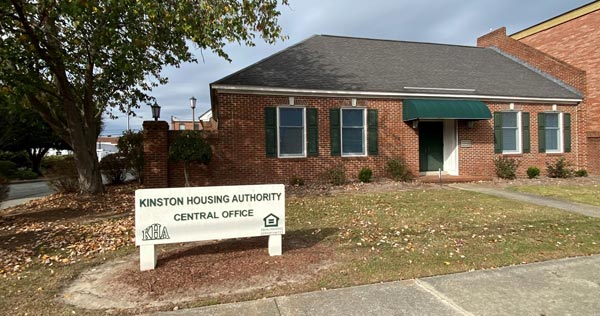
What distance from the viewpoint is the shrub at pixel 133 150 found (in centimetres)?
1251

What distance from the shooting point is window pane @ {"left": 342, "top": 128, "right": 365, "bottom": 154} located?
1248 centimetres

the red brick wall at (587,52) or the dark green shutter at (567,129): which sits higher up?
the red brick wall at (587,52)

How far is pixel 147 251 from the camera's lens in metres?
4.15

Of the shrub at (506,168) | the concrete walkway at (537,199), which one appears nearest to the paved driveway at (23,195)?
the concrete walkway at (537,199)

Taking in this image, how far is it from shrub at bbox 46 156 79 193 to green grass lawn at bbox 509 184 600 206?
563 inches

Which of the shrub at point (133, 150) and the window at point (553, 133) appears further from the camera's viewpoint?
Answer: the window at point (553, 133)

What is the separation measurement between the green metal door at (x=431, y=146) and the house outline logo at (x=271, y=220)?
35.6 ft

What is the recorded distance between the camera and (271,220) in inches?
179

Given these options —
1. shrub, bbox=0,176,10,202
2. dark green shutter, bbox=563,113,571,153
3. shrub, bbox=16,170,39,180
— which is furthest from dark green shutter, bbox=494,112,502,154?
shrub, bbox=16,170,39,180

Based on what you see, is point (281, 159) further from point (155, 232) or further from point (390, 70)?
point (155, 232)

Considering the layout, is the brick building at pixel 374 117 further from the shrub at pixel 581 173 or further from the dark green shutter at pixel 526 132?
the shrub at pixel 581 173

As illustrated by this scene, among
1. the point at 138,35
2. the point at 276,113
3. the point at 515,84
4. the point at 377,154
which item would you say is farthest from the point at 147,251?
the point at 515,84

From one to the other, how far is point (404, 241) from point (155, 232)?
3593 mm

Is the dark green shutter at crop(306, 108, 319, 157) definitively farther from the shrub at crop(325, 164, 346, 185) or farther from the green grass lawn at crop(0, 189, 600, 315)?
the green grass lawn at crop(0, 189, 600, 315)
